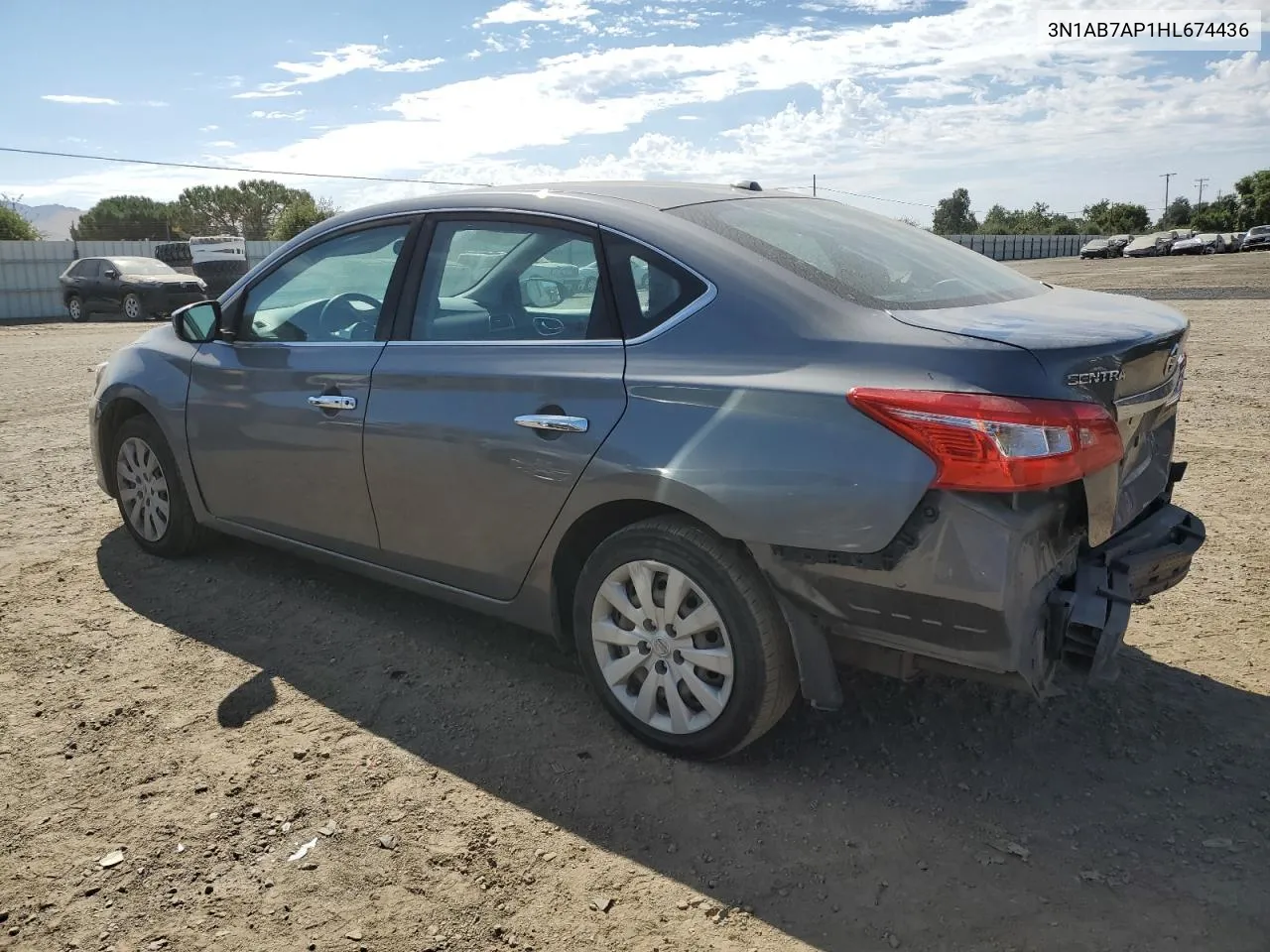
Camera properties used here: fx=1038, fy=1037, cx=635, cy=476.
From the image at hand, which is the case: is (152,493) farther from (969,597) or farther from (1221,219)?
(1221,219)

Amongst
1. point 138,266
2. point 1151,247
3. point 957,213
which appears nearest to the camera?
point 138,266

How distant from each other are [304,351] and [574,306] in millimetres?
1337

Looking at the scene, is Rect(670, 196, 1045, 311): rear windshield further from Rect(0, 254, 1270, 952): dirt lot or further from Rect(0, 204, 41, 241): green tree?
Rect(0, 204, 41, 241): green tree

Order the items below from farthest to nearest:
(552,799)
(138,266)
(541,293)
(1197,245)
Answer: (1197,245) < (138,266) < (541,293) < (552,799)

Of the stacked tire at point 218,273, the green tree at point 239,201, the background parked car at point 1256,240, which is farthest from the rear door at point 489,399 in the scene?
the green tree at point 239,201

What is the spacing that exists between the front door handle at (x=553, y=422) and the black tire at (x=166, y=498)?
7.50ft

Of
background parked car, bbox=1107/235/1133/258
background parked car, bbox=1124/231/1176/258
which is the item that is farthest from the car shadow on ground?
background parked car, bbox=1107/235/1133/258

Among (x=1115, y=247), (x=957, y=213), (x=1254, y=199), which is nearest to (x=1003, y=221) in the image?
(x=957, y=213)

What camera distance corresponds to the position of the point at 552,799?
302 cm

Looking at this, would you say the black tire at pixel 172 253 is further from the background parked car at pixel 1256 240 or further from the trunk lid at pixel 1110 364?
the background parked car at pixel 1256 240

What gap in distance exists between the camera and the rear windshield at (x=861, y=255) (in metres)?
3.05

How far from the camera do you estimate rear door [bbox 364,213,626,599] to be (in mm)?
3225

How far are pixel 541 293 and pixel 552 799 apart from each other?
162 centimetres

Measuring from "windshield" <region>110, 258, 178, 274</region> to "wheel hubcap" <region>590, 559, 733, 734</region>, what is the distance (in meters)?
24.5
